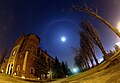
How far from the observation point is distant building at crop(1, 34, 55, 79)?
126 ft

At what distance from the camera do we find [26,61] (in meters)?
39.2

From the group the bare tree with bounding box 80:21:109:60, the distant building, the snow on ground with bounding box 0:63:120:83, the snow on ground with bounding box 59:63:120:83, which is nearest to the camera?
the snow on ground with bounding box 59:63:120:83

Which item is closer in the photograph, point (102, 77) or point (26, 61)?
point (102, 77)

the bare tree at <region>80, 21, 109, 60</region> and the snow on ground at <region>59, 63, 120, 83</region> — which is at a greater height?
the bare tree at <region>80, 21, 109, 60</region>

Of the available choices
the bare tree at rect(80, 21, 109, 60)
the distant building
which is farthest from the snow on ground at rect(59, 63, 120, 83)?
the distant building

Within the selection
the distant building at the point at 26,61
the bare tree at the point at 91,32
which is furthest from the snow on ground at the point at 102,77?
the distant building at the point at 26,61

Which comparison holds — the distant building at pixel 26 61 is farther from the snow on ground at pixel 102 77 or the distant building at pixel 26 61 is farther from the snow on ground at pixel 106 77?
the snow on ground at pixel 106 77

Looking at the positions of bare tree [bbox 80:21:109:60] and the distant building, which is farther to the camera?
the distant building

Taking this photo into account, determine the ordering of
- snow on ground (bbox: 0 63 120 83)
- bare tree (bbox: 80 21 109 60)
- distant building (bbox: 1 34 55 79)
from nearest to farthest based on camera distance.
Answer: snow on ground (bbox: 0 63 120 83) < bare tree (bbox: 80 21 109 60) < distant building (bbox: 1 34 55 79)

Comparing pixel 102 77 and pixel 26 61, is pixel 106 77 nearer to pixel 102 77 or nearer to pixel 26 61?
pixel 102 77

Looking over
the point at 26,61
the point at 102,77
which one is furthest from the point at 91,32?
the point at 26,61

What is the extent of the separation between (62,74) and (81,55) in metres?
10.8

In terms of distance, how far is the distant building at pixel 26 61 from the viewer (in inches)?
1515

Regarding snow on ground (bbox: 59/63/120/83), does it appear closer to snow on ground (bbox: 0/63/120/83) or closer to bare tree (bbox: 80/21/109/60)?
snow on ground (bbox: 0/63/120/83)
